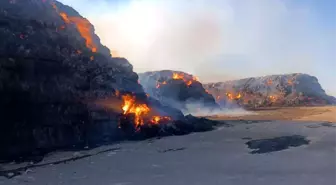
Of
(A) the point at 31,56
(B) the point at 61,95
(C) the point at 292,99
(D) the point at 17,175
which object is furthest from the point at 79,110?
(C) the point at 292,99

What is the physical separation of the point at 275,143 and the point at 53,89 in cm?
3085

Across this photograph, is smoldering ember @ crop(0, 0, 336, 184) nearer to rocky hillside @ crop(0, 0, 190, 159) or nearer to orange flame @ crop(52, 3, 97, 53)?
rocky hillside @ crop(0, 0, 190, 159)

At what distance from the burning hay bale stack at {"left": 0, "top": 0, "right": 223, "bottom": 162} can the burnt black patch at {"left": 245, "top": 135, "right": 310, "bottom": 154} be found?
16.0m

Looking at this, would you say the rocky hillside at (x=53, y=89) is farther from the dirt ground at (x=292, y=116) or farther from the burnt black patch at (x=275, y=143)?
the dirt ground at (x=292, y=116)

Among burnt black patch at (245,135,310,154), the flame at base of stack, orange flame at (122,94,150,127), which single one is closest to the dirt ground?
burnt black patch at (245,135,310,154)

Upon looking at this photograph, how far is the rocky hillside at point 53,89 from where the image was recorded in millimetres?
39125

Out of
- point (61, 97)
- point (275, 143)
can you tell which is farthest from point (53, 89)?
point (275, 143)

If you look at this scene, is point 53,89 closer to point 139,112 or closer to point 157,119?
point 139,112

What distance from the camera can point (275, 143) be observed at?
4278cm

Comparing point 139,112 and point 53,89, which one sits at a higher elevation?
point 53,89

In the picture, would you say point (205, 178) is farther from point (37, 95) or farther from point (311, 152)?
point (37, 95)

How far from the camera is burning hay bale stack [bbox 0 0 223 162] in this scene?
1545 inches

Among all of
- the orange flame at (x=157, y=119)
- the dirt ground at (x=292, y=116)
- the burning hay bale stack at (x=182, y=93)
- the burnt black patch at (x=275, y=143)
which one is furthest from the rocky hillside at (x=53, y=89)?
the burning hay bale stack at (x=182, y=93)

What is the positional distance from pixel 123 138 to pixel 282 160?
25.0 metres
